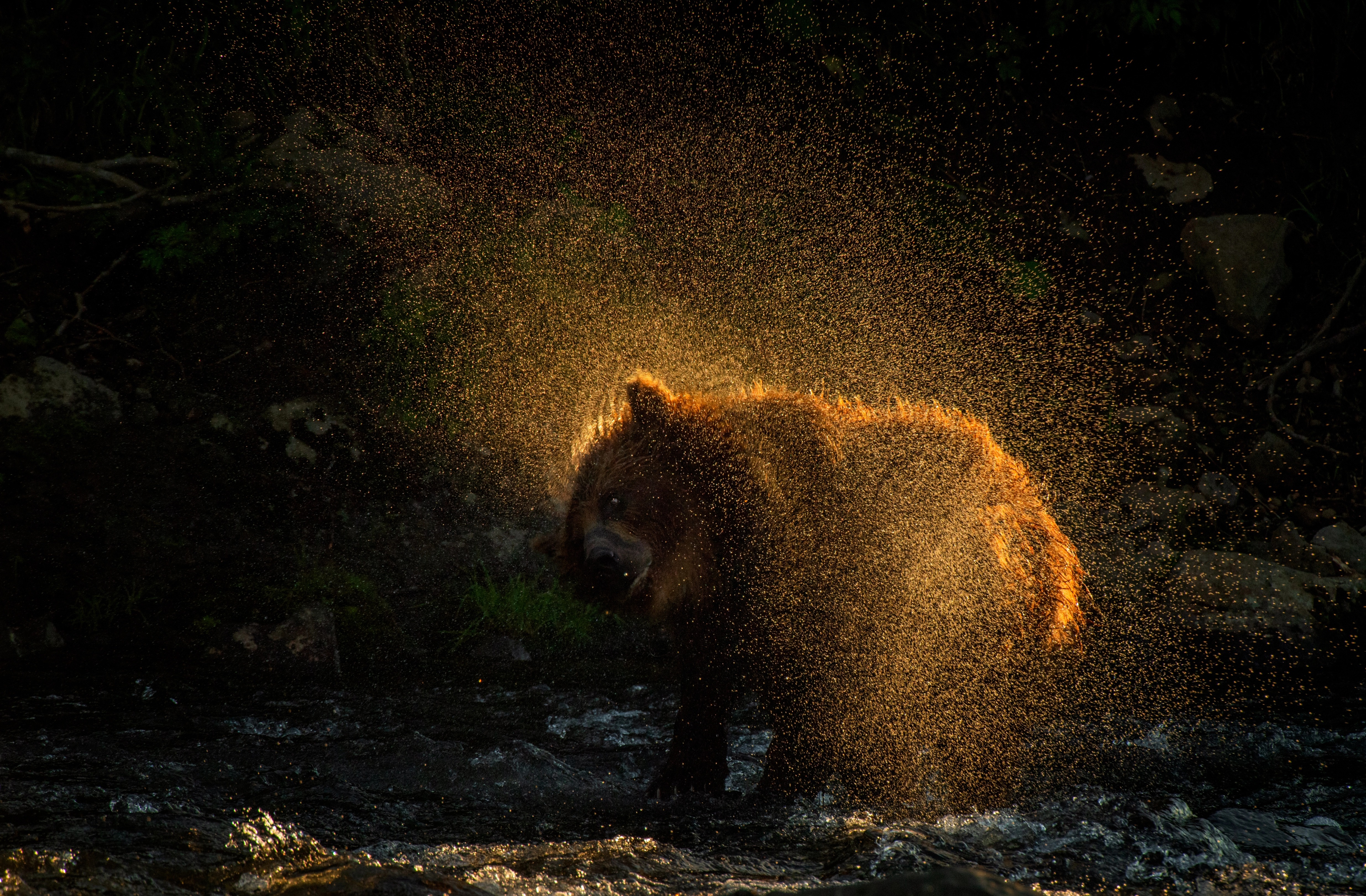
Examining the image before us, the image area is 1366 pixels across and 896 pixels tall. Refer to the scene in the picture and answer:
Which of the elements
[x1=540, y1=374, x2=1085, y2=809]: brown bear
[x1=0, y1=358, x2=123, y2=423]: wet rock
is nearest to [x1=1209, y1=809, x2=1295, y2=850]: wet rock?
[x1=540, y1=374, x2=1085, y2=809]: brown bear

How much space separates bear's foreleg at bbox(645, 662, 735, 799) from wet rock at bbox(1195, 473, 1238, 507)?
4952 mm

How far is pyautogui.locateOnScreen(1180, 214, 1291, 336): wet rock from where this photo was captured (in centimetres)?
727

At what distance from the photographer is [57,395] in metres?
5.84

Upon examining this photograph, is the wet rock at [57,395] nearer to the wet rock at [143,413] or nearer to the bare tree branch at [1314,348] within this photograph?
the wet rock at [143,413]

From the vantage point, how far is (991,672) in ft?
12.7

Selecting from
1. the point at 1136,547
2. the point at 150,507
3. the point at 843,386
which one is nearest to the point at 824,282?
the point at 843,386

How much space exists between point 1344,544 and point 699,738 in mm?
5188

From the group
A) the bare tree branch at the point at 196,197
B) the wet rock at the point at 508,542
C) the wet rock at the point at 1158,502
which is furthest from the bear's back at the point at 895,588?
the bare tree branch at the point at 196,197

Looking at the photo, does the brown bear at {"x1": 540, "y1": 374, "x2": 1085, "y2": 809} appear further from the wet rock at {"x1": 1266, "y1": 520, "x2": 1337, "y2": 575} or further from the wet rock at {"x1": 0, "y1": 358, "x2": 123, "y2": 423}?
the wet rock at {"x1": 0, "y1": 358, "x2": 123, "y2": 423}

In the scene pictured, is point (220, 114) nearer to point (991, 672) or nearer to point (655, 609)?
point (655, 609)

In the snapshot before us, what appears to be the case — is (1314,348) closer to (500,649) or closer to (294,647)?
(500,649)

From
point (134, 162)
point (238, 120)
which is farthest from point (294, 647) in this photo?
point (238, 120)

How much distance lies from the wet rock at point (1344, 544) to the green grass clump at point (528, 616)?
504 centimetres

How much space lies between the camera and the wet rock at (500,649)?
5535 millimetres
